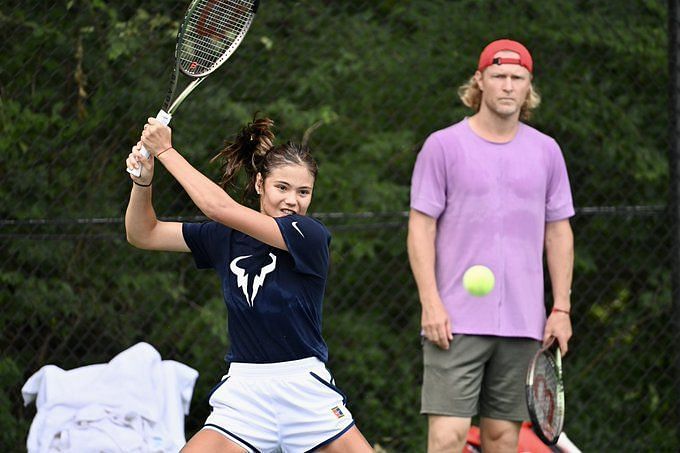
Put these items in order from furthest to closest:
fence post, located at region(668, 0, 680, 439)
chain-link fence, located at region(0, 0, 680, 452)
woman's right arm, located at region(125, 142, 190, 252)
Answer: fence post, located at region(668, 0, 680, 439) < chain-link fence, located at region(0, 0, 680, 452) < woman's right arm, located at region(125, 142, 190, 252)

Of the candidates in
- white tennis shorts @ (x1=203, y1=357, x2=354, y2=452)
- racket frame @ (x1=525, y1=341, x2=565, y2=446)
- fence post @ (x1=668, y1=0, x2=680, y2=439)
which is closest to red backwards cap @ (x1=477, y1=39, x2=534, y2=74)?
racket frame @ (x1=525, y1=341, x2=565, y2=446)

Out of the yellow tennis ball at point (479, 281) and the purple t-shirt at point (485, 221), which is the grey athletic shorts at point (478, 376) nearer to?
the purple t-shirt at point (485, 221)

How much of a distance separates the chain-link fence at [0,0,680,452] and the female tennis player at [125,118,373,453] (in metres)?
1.49

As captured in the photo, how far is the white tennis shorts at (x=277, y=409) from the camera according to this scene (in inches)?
126

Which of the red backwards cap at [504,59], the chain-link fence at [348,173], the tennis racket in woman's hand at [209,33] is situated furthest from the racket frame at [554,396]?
the tennis racket in woman's hand at [209,33]

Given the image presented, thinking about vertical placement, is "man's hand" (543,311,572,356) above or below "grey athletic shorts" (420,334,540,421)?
above

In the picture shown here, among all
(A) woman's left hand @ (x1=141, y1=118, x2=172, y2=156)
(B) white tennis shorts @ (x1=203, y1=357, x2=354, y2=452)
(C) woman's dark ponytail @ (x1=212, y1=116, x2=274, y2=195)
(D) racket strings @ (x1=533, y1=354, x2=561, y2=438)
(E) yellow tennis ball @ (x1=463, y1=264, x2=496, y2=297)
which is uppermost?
(A) woman's left hand @ (x1=141, y1=118, x2=172, y2=156)

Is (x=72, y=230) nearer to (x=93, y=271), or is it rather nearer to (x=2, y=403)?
(x=93, y=271)

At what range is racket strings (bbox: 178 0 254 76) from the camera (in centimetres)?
350

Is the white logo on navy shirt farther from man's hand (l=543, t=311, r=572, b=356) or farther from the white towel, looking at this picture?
man's hand (l=543, t=311, r=572, b=356)

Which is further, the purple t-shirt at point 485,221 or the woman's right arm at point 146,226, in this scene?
the purple t-shirt at point 485,221

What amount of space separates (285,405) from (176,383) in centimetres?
119

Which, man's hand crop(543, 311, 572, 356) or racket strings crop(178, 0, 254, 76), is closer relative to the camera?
racket strings crop(178, 0, 254, 76)

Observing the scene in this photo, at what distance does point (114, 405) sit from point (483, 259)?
1.34m
